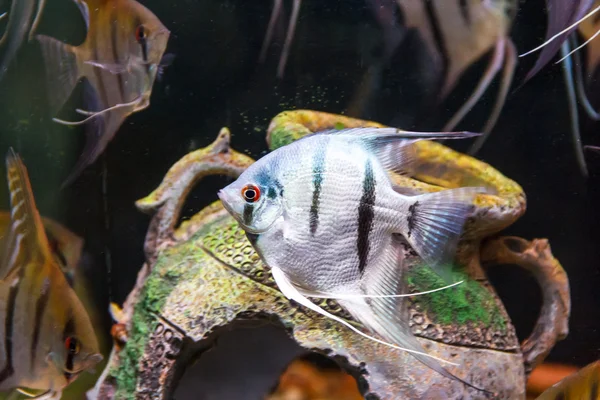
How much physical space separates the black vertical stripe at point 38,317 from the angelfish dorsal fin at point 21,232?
0.10 m

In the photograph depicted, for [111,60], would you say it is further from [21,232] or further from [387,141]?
[387,141]

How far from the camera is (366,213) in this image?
99 centimetres

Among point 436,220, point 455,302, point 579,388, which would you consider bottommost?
point 579,388

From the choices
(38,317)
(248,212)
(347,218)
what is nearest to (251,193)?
(248,212)

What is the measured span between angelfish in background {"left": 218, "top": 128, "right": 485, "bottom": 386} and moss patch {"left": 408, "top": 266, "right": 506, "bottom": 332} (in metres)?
0.27

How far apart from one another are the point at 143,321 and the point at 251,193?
2.38 feet

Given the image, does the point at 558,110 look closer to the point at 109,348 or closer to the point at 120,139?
the point at 120,139

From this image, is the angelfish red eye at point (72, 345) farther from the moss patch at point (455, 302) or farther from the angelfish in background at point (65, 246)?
the moss patch at point (455, 302)

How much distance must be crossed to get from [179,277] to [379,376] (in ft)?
2.08

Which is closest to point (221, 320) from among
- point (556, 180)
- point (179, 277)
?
point (179, 277)

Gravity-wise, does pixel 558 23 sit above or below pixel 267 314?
above

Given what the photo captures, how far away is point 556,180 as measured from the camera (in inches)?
68.1

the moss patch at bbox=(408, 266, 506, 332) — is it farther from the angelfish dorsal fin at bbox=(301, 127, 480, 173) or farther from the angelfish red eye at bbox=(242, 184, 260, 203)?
the angelfish red eye at bbox=(242, 184, 260, 203)

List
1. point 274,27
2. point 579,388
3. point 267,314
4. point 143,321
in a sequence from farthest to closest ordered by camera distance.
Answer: point 274,27 → point 143,321 → point 267,314 → point 579,388
